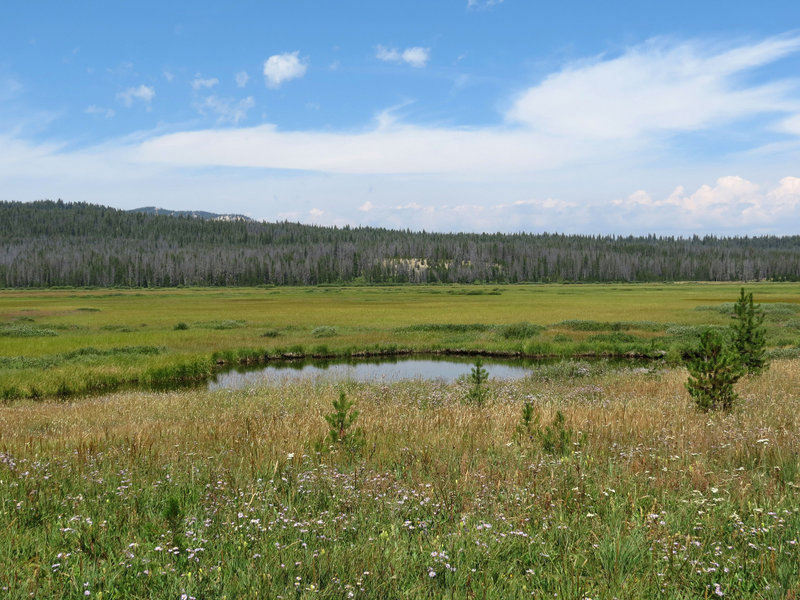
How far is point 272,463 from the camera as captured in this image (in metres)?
7.00

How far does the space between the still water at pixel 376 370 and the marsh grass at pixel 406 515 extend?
17.4m

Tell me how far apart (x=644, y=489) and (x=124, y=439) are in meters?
8.02

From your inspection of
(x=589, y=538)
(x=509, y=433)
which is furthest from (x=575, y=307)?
(x=589, y=538)

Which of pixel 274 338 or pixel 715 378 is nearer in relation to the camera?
pixel 715 378

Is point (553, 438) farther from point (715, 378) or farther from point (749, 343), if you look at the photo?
point (749, 343)

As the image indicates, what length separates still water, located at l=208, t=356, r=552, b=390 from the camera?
88.9 feet

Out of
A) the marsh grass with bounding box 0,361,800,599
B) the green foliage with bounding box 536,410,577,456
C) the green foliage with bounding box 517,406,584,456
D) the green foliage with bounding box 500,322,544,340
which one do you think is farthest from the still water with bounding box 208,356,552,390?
the marsh grass with bounding box 0,361,800,599

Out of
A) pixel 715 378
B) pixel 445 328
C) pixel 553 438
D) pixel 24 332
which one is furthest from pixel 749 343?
pixel 24 332

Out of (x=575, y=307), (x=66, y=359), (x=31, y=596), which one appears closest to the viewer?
(x=31, y=596)

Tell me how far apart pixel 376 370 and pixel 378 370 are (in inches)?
4.8

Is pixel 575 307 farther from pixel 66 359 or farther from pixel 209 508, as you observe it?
pixel 209 508

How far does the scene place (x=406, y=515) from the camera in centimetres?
534

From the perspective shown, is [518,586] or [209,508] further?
[209,508]

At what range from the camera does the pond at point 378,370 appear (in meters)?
→ 27.1
